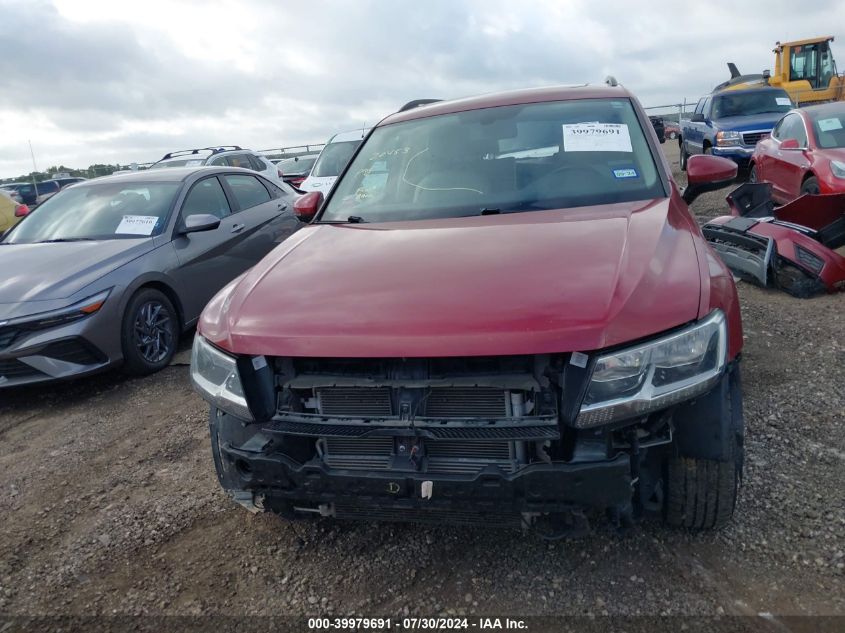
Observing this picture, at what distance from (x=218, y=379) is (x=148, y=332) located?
310 centimetres

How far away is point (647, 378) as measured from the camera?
1969 mm

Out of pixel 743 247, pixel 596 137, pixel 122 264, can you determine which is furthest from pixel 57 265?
pixel 743 247

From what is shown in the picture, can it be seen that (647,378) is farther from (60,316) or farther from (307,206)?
(60,316)

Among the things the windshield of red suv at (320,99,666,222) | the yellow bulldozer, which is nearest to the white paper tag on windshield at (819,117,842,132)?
the windshield of red suv at (320,99,666,222)

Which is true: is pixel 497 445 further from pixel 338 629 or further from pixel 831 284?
pixel 831 284

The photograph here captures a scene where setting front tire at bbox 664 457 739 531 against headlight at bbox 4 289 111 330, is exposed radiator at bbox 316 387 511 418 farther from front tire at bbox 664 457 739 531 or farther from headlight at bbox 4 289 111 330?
headlight at bbox 4 289 111 330

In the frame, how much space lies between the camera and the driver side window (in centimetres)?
588

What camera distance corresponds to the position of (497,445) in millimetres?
2109

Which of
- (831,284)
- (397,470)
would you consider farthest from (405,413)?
(831,284)

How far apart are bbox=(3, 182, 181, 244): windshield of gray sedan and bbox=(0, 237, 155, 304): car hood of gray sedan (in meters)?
0.17

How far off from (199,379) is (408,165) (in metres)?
1.64

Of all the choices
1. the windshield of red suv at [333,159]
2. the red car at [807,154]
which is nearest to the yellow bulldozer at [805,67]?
the red car at [807,154]

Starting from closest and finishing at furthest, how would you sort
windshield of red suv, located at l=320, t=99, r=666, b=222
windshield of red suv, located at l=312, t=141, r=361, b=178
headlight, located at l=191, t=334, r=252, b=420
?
1. headlight, located at l=191, t=334, r=252, b=420
2. windshield of red suv, located at l=320, t=99, r=666, b=222
3. windshield of red suv, located at l=312, t=141, r=361, b=178

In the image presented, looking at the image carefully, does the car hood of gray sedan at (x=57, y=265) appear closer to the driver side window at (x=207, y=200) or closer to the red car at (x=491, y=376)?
the driver side window at (x=207, y=200)
